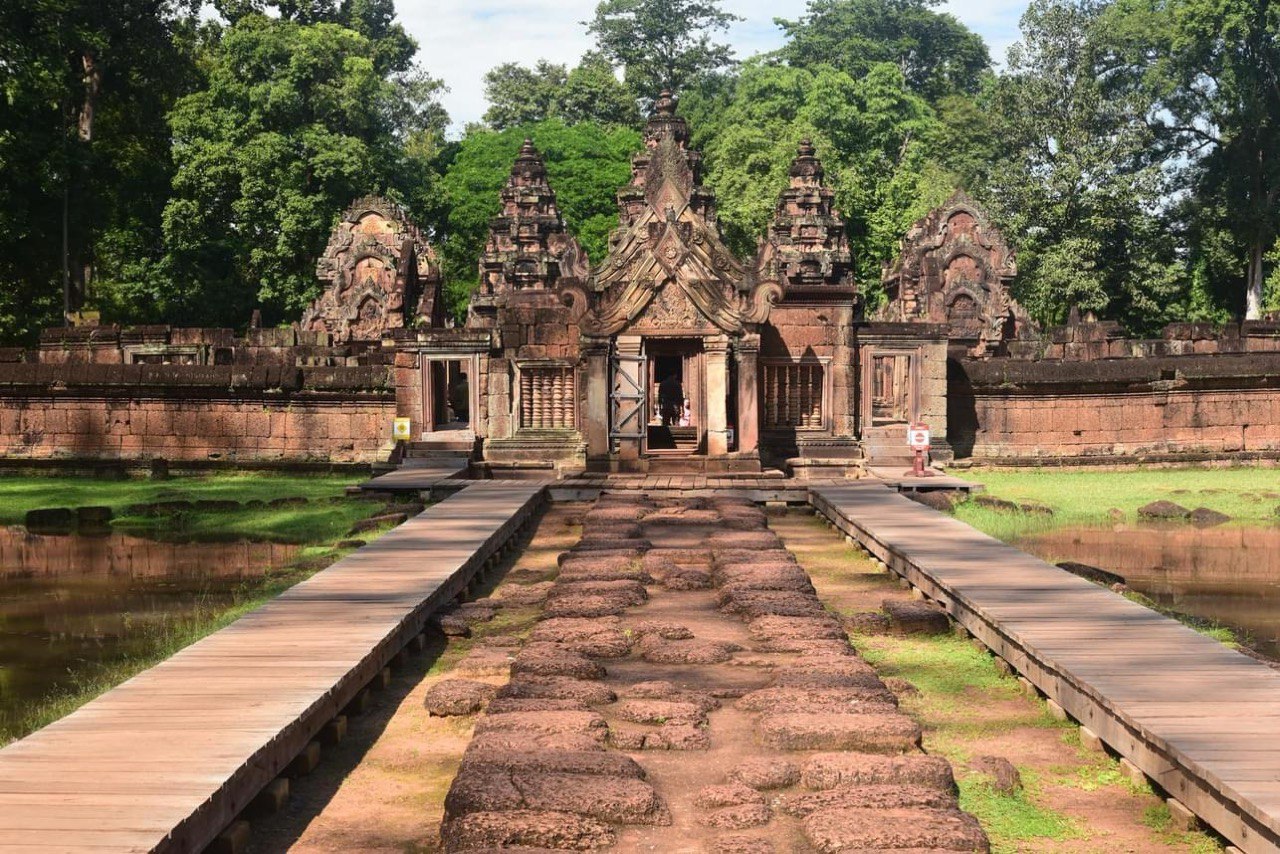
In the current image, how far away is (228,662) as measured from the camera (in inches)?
314

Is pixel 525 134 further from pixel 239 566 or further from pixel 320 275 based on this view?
pixel 239 566

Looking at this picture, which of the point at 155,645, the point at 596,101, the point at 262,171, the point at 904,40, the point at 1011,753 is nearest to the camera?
the point at 1011,753

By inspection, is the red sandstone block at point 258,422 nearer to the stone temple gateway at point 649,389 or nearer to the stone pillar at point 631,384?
the stone temple gateway at point 649,389

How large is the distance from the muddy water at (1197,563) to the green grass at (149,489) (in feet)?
31.2

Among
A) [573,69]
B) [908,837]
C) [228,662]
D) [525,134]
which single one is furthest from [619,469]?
[573,69]

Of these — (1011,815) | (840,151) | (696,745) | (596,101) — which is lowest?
(1011,815)

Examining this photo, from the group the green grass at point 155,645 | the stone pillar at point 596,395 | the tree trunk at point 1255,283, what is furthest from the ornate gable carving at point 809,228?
the green grass at point 155,645

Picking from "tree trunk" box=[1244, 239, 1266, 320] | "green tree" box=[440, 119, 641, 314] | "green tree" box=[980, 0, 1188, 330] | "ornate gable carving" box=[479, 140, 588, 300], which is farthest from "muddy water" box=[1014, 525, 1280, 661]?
"green tree" box=[440, 119, 641, 314]

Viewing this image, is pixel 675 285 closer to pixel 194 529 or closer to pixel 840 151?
pixel 194 529

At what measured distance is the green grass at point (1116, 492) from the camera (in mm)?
16391

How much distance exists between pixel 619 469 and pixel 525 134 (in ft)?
138

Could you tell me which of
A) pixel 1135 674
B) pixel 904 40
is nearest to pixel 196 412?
pixel 1135 674

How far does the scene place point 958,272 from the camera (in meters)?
37.9

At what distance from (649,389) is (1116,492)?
782 cm
